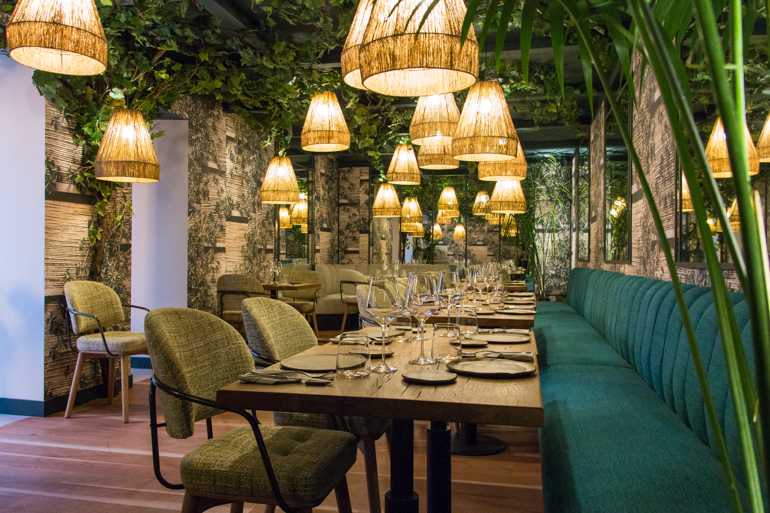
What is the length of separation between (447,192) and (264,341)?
7.41 meters

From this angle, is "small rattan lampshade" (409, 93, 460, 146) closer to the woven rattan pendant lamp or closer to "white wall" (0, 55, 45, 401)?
"white wall" (0, 55, 45, 401)

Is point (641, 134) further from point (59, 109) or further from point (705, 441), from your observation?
point (59, 109)

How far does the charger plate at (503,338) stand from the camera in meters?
2.35

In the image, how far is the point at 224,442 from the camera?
1857mm

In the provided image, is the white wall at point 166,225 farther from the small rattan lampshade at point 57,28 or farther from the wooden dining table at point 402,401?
the wooden dining table at point 402,401

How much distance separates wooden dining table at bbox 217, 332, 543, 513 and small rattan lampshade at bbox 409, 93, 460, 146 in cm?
210

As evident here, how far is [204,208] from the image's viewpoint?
21.2 feet

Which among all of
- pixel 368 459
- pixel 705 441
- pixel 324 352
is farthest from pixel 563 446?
pixel 324 352

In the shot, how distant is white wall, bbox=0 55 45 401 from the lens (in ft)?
14.0

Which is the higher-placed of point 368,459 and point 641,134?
point 641,134

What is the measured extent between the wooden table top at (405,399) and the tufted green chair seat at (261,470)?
0.72 ft

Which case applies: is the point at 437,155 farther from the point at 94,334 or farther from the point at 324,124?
the point at 94,334

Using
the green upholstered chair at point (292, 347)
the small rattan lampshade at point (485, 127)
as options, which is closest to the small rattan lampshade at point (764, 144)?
the small rattan lampshade at point (485, 127)

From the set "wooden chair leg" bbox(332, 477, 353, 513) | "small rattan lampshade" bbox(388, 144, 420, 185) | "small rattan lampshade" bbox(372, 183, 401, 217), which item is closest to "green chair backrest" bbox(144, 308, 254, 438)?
"wooden chair leg" bbox(332, 477, 353, 513)
